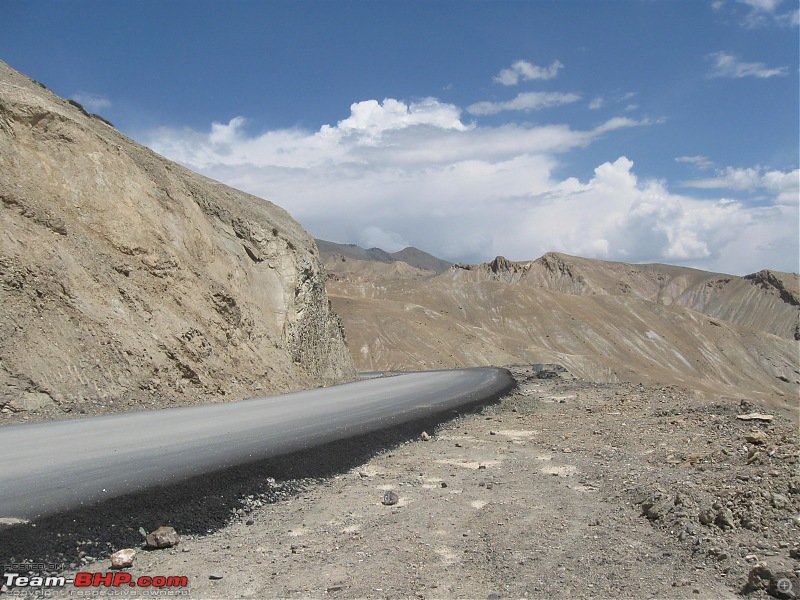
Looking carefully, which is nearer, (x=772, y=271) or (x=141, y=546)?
(x=141, y=546)

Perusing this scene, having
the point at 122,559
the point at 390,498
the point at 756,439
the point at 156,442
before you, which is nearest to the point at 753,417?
the point at 756,439

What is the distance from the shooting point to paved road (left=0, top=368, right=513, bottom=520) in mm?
6527

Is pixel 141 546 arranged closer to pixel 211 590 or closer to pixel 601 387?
pixel 211 590

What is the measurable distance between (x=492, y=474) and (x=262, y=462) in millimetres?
3181

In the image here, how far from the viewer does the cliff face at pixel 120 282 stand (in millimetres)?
14875

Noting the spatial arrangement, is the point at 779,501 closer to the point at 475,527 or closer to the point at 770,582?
the point at 770,582

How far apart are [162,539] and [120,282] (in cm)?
1473

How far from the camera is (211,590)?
4402 mm

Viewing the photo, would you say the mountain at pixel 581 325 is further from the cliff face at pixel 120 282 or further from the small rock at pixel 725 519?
the small rock at pixel 725 519

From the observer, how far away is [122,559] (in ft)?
15.6

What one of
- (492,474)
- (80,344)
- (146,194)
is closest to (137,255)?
(146,194)

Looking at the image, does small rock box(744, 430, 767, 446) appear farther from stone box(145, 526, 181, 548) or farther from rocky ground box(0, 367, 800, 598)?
stone box(145, 526, 181, 548)

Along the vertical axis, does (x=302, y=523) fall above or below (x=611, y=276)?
below

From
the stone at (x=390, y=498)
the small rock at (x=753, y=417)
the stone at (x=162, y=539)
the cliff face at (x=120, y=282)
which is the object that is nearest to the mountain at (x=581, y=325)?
the cliff face at (x=120, y=282)
